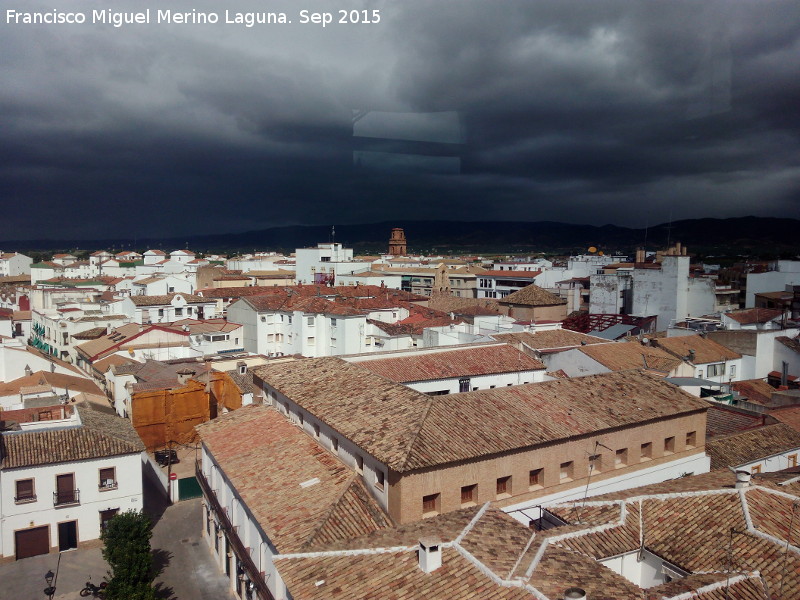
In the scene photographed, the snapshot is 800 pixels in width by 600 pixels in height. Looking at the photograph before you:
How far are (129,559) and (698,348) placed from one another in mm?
18949

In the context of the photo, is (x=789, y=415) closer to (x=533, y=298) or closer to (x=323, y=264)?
(x=533, y=298)

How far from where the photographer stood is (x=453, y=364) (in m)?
14.9

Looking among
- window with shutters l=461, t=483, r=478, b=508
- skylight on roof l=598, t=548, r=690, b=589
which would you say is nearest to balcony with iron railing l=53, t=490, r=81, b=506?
window with shutters l=461, t=483, r=478, b=508

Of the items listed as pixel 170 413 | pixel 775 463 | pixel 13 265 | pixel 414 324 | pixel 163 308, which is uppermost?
pixel 13 265

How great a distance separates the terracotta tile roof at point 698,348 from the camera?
20859mm

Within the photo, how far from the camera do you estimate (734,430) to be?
14.2 m

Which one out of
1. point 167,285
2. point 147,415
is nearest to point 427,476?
point 147,415

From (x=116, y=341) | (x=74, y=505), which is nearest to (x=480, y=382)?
(x=74, y=505)

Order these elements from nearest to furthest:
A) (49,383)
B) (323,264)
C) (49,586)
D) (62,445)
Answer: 1. (49,586)
2. (62,445)
3. (49,383)
4. (323,264)

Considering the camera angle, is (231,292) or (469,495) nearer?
(469,495)

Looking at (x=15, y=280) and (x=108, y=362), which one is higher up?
(x=15, y=280)

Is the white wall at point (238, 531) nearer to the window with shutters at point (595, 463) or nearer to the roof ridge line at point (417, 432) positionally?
the roof ridge line at point (417, 432)

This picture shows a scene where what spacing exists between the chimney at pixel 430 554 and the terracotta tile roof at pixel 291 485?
1.68 meters

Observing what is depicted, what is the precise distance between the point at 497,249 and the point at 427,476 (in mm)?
145232
